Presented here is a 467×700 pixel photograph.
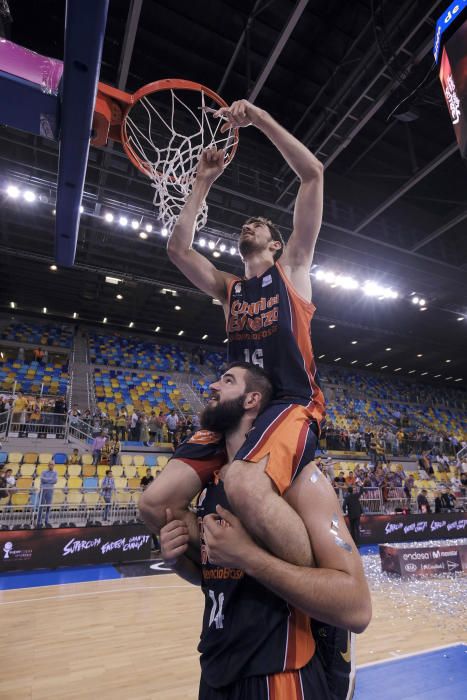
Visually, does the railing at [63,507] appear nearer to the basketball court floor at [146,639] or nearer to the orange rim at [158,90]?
the basketball court floor at [146,639]

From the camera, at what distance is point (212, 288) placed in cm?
255

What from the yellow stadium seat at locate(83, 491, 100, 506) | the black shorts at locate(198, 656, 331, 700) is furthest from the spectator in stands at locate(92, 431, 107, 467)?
the black shorts at locate(198, 656, 331, 700)

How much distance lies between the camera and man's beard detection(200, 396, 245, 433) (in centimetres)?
183

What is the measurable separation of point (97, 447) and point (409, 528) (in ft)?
32.1

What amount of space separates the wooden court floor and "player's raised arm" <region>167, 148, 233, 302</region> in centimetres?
353

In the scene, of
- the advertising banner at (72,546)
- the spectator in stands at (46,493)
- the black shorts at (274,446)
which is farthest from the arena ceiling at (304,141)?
the advertising banner at (72,546)

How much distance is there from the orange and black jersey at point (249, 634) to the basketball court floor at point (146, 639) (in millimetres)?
2699

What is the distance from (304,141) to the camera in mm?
8383

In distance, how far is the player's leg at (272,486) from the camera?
1.34 metres

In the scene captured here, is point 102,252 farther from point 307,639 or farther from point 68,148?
point 307,639

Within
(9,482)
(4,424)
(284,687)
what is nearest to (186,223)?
(284,687)

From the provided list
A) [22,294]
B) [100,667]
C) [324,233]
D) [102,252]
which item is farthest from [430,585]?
[22,294]

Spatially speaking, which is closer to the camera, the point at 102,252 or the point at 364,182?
the point at 364,182

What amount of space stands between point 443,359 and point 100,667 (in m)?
25.0
